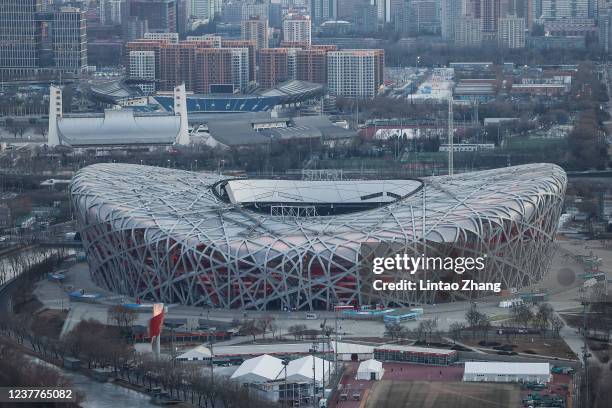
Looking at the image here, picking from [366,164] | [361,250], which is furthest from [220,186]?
[366,164]

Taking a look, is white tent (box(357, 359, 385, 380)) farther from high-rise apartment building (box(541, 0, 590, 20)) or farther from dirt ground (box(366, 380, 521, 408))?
high-rise apartment building (box(541, 0, 590, 20))

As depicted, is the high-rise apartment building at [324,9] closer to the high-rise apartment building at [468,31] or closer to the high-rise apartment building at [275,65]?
the high-rise apartment building at [468,31]

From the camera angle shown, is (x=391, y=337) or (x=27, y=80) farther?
(x=27, y=80)

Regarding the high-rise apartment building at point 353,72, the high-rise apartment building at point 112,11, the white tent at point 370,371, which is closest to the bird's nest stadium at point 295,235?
the white tent at point 370,371

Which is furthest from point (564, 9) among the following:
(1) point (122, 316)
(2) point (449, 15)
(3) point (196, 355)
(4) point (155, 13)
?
(3) point (196, 355)

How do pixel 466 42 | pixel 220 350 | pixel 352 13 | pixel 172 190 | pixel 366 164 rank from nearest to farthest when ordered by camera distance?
pixel 220 350 → pixel 172 190 → pixel 366 164 → pixel 466 42 → pixel 352 13

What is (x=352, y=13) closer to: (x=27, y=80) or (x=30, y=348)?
(x=27, y=80)

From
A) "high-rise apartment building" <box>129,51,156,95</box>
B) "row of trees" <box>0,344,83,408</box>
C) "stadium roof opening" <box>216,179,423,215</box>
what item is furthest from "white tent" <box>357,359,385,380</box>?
"high-rise apartment building" <box>129,51,156,95</box>
